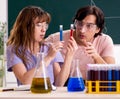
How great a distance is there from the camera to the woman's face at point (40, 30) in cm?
177

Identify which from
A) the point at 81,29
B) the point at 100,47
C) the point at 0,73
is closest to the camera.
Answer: the point at 0,73

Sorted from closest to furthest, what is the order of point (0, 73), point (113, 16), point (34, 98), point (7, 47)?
1. point (34, 98)
2. point (0, 73)
3. point (7, 47)
4. point (113, 16)

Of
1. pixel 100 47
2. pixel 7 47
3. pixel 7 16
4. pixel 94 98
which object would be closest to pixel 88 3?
pixel 7 16

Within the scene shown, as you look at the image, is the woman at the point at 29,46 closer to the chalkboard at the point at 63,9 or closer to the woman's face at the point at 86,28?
the woman's face at the point at 86,28

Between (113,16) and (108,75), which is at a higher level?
(113,16)

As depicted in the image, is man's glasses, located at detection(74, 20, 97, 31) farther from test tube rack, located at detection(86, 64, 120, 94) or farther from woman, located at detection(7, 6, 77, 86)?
test tube rack, located at detection(86, 64, 120, 94)

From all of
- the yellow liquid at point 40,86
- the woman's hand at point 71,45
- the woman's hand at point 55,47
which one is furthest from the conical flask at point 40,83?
the woman's hand at point 71,45

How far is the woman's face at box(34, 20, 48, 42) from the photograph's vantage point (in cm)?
177

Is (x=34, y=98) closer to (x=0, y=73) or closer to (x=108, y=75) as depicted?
(x=108, y=75)

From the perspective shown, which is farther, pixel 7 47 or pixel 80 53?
pixel 80 53

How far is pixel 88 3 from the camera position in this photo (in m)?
3.28

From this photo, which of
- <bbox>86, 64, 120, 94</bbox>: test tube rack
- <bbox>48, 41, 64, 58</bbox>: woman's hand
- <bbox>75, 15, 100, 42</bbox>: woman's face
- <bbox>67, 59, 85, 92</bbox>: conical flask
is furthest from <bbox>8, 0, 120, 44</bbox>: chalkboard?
<bbox>86, 64, 120, 94</bbox>: test tube rack

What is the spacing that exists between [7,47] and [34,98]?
0.90 meters

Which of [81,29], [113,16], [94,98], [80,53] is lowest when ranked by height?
[94,98]
